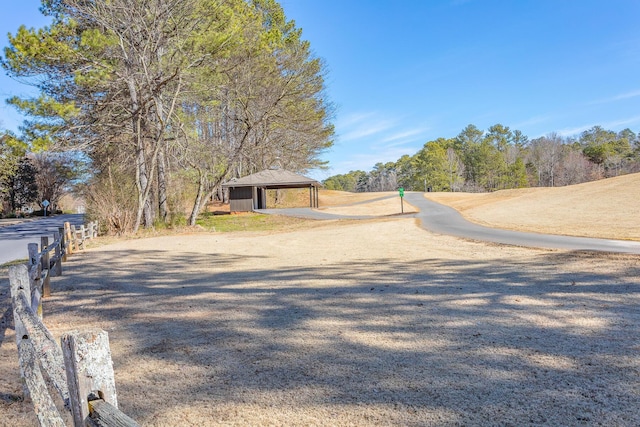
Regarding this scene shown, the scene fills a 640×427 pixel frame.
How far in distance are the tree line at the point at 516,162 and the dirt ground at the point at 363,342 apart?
233 ft

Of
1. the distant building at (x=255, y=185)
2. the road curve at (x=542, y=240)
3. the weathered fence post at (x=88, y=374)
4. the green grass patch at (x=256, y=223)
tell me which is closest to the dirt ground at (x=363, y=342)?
the weathered fence post at (x=88, y=374)

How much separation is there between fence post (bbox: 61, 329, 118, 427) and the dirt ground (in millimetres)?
1503

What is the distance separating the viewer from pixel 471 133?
305 ft

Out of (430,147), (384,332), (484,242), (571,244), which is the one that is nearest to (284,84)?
(484,242)

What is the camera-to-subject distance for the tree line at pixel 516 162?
7150 cm

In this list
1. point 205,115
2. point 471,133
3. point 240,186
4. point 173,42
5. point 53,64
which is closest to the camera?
point 53,64

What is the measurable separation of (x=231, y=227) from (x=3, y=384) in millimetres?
20041

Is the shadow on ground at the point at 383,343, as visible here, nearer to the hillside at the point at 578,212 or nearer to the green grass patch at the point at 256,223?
the hillside at the point at 578,212

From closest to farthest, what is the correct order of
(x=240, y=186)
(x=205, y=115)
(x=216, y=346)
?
(x=216, y=346) → (x=205, y=115) → (x=240, y=186)

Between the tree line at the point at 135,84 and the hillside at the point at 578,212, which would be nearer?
the tree line at the point at 135,84

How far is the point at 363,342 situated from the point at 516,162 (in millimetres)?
78115

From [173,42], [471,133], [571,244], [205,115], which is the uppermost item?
[471,133]

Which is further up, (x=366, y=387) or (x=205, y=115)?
(x=205, y=115)

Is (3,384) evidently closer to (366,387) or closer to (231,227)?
(366,387)
